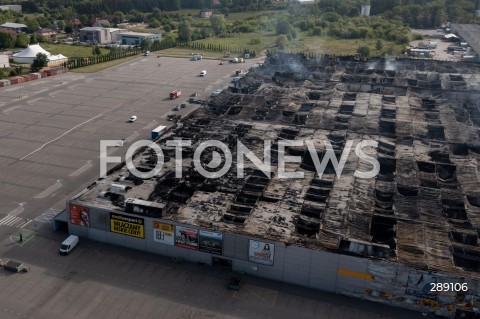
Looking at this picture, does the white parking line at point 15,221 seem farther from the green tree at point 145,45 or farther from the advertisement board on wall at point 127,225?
the green tree at point 145,45

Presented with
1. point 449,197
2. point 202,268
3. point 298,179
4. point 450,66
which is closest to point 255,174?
point 298,179

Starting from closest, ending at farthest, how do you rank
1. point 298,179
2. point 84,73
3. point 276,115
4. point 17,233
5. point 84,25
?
1. point 17,233
2. point 298,179
3. point 276,115
4. point 84,73
5. point 84,25

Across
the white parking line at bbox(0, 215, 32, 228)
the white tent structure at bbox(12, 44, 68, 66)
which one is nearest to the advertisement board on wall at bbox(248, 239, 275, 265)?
the white parking line at bbox(0, 215, 32, 228)

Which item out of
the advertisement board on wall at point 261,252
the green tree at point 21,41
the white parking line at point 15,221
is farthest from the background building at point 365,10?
the white parking line at point 15,221

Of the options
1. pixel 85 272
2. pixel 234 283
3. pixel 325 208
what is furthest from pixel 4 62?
pixel 234 283

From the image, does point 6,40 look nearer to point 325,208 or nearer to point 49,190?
point 49,190

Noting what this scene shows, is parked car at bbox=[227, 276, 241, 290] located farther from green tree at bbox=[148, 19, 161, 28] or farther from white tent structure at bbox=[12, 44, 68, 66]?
green tree at bbox=[148, 19, 161, 28]

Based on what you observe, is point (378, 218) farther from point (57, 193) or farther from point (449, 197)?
point (57, 193)
